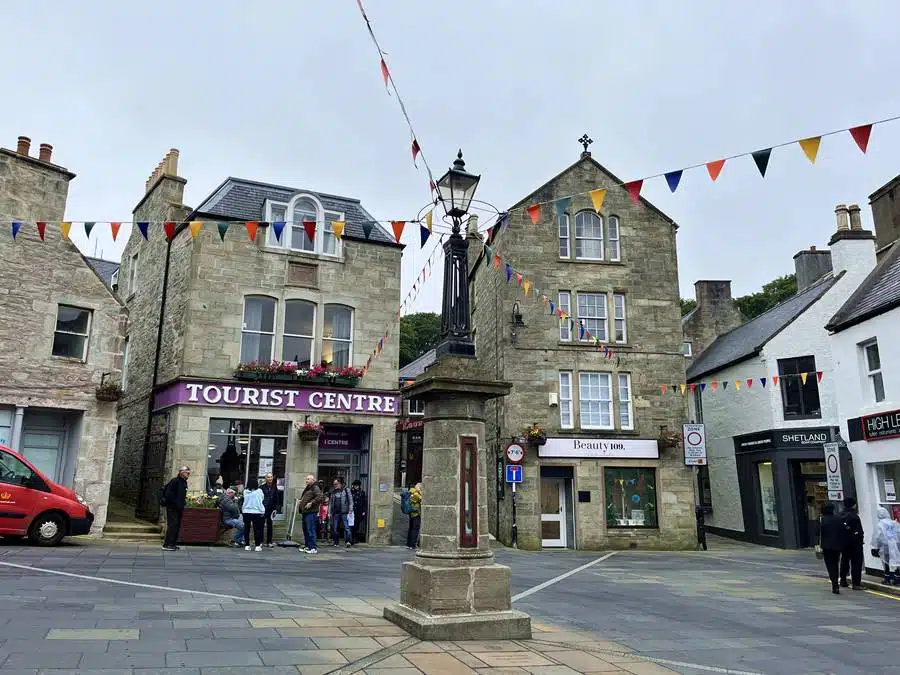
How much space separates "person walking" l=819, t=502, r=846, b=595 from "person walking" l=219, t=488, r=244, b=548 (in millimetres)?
12081

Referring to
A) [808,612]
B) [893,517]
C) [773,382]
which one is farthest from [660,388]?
[808,612]

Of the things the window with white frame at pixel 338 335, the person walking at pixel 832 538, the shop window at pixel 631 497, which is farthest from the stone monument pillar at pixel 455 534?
the shop window at pixel 631 497

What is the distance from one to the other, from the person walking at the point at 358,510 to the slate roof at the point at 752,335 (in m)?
13.7

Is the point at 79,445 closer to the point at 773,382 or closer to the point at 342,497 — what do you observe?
the point at 342,497

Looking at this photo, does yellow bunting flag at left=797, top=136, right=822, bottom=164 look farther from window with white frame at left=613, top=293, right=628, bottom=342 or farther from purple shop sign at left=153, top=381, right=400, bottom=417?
window with white frame at left=613, top=293, right=628, bottom=342

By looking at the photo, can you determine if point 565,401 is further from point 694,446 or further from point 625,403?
point 694,446

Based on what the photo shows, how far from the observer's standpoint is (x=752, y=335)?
85.4 ft

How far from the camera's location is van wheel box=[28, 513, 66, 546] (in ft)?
47.3

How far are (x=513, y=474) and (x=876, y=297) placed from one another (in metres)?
10.4

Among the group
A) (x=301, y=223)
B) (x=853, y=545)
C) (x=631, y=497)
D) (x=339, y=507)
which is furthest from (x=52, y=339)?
(x=853, y=545)

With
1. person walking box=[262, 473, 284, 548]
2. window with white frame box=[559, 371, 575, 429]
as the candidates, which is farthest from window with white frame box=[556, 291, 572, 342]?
person walking box=[262, 473, 284, 548]

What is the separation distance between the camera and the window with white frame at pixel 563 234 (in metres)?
23.1

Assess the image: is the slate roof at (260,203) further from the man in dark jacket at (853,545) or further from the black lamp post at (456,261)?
the man in dark jacket at (853,545)

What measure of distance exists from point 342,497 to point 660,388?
10.6 m
